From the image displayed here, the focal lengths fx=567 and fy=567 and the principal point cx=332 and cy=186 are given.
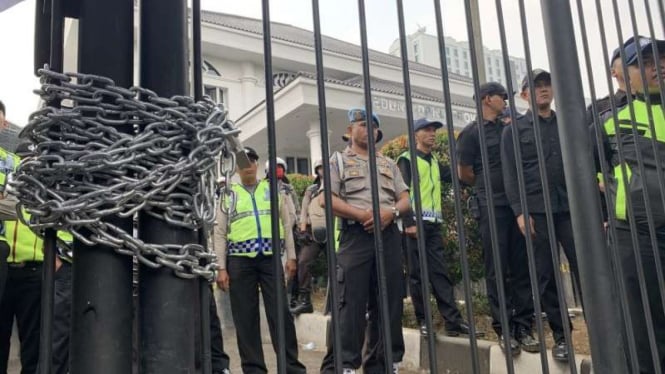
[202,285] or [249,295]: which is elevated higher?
[249,295]

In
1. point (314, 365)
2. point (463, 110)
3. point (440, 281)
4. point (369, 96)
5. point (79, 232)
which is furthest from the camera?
point (463, 110)

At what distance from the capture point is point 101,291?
94 cm

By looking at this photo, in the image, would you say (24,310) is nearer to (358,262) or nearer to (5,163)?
(5,163)

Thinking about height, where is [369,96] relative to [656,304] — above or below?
above

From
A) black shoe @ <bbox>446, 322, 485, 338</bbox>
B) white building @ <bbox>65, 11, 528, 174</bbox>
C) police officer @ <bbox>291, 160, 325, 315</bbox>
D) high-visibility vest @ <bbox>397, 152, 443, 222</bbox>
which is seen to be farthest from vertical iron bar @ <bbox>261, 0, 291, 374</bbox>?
white building @ <bbox>65, 11, 528, 174</bbox>

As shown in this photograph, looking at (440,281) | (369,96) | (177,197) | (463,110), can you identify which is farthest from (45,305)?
(463,110)

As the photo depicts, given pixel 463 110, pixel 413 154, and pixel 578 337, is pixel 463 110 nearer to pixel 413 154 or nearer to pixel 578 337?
pixel 578 337

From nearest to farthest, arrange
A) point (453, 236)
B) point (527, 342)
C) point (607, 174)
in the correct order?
point (607, 174), point (527, 342), point (453, 236)

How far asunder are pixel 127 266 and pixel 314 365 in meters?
4.53

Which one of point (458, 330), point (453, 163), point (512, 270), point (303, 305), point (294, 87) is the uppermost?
point (294, 87)

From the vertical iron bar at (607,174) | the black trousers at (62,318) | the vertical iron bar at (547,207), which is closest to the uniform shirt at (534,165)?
the vertical iron bar at (607,174)

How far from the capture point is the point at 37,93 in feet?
3.14

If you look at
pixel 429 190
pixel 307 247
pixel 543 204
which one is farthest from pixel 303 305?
pixel 543 204

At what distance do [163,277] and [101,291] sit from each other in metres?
0.10
